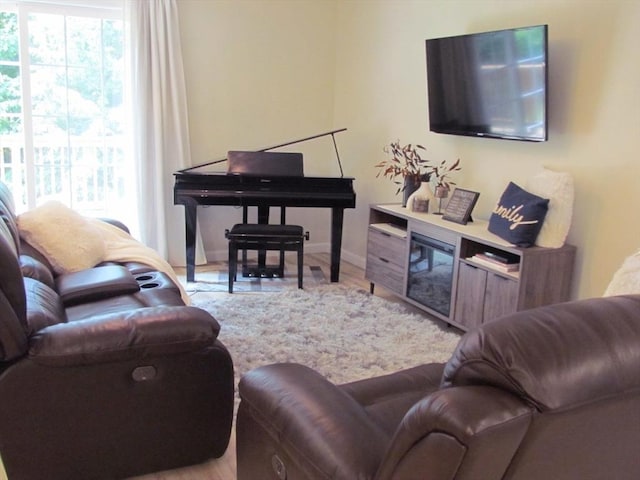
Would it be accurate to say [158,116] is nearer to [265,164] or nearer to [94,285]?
[265,164]

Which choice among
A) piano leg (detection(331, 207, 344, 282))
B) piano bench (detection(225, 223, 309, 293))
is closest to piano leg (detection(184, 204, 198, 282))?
piano bench (detection(225, 223, 309, 293))

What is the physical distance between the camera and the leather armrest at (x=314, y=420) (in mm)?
1370

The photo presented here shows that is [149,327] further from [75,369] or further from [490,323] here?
[490,323]

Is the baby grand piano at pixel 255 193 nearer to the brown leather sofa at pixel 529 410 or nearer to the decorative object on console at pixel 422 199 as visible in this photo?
the decorative object on console at pixel 422 199

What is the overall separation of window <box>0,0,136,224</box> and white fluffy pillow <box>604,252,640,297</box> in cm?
390

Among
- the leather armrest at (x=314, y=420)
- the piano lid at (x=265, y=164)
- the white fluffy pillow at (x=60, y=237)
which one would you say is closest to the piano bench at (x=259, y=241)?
the piano lid at (x=265, y=164)

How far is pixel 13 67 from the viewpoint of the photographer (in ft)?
15.2

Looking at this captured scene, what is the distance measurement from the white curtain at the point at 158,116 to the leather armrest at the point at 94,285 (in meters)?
2.06

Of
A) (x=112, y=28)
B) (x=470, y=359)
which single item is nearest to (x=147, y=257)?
(x=112, y=28)

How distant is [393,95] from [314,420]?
388 cm

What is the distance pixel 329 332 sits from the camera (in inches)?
147

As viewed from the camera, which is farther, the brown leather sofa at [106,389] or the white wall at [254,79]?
the white wall at [254,79]

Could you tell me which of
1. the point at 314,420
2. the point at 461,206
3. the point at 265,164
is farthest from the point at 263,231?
the point at 314,420

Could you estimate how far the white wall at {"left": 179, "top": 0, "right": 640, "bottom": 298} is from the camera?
3244mm
